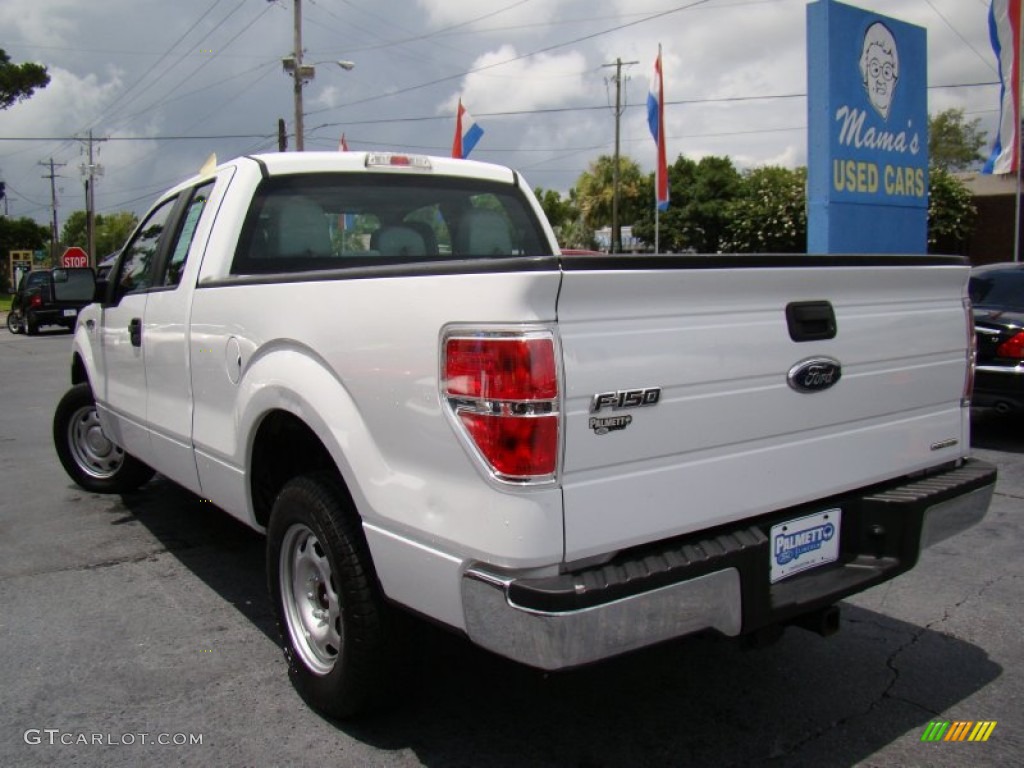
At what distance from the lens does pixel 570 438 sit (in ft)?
7.07

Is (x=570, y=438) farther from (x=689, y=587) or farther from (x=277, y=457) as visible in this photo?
(x=277, y=457)

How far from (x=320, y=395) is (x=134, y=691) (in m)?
1.44

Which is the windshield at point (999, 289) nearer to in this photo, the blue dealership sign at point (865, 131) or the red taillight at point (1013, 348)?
the red taillight at point (1013, 348)

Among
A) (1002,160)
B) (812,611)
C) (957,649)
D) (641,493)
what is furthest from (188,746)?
(1002,160)

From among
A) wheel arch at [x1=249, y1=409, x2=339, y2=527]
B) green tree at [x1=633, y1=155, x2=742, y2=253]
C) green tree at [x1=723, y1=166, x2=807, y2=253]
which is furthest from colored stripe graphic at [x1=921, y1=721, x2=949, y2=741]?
green tree at [x1=633, y1=155, x2=742, y2=253]

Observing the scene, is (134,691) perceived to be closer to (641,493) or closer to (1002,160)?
(641,493)

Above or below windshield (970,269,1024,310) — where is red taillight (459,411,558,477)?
below

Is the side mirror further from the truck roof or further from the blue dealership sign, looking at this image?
the blue dealership sign

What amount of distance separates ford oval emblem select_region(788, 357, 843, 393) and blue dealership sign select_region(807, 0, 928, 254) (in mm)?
6198

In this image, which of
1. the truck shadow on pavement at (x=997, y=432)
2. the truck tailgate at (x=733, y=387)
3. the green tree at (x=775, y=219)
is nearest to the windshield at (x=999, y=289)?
the truck shadow on pavement at (x=997, y=432)

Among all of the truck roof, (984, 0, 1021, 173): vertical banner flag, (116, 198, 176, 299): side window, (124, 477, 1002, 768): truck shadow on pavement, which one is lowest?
(124, 477, 1002, 768): truck shadow on pavement

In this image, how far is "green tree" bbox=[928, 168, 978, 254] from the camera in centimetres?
2962

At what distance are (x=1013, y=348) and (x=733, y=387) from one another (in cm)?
568

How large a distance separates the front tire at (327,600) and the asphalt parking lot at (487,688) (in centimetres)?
14
